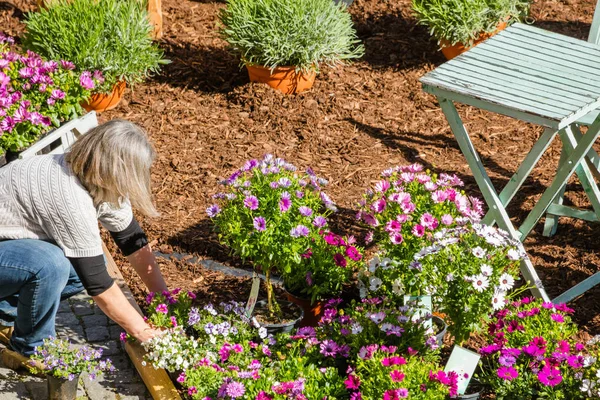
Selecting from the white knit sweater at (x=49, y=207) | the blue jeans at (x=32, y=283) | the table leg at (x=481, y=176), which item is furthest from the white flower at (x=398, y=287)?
the blue jeans at (x=32, y=283)

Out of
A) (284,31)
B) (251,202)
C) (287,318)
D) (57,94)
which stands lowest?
(287,318)

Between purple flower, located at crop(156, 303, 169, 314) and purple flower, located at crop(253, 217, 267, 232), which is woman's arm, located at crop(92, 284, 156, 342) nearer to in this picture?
purple flower, located at crop(156, 303, 169, 314)

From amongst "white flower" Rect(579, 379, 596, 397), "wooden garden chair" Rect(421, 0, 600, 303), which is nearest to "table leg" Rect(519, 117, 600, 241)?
"wooden garden chair" Rect(421, 0, 600, 303)

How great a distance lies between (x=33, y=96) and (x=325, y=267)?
1979mm

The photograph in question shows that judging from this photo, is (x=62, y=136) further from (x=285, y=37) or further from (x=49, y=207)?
(x=285, y=37)

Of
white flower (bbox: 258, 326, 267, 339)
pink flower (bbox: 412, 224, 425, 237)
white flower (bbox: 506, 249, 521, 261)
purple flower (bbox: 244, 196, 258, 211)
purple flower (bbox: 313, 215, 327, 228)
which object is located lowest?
white flower (bbox: 258, 326, 267, 339)

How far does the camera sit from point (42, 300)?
3.59 metres

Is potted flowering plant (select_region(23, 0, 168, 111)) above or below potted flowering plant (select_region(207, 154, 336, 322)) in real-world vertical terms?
above

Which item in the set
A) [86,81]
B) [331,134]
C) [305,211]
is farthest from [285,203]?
[331,134]

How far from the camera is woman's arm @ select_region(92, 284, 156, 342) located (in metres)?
3.47

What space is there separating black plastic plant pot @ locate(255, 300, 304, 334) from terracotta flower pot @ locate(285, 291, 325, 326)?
0.03 m

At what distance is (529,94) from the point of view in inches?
146

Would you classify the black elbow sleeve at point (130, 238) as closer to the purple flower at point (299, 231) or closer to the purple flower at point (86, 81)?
the purple flower at point (299, 231)

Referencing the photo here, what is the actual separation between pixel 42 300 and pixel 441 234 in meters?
1.65
